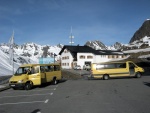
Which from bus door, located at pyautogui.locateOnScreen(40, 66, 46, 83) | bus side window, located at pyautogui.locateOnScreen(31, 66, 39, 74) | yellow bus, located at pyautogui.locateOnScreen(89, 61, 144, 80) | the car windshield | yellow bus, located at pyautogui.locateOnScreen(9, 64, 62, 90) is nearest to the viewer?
yellow bus, located at pyautogui.locateOnScreen(9, 64, 62, 90)

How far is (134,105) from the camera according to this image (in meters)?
11.3

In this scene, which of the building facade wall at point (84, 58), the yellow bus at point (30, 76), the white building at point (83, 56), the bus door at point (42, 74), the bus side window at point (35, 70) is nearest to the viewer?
the yellow bus at point (30, 76)

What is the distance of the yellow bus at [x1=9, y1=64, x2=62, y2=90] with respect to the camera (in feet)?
70.3

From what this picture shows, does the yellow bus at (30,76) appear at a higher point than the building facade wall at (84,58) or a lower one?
lower

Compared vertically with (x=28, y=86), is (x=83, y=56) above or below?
above

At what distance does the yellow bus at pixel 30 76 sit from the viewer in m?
21.4

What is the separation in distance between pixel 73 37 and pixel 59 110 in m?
66.0

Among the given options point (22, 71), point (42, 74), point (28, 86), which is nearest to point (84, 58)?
point (42, 74)

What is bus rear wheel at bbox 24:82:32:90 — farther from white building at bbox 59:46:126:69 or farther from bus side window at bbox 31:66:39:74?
white building at bbox 59:46:126:69

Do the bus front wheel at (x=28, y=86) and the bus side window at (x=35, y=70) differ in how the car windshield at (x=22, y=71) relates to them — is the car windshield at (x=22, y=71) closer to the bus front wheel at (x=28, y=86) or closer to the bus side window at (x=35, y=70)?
the bus side window at (x=35, y=70)

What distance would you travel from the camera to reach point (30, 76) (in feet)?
73.3

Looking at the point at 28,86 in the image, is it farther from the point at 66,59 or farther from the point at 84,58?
the point at 66,59

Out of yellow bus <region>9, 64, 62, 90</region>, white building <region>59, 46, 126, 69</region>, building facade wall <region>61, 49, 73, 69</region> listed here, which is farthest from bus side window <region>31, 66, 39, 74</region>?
building facade wall <region>61, 49, 73, 69</region>

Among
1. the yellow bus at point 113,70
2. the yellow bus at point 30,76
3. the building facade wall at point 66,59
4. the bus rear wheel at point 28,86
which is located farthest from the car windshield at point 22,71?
the building facade wall at point 66,59
